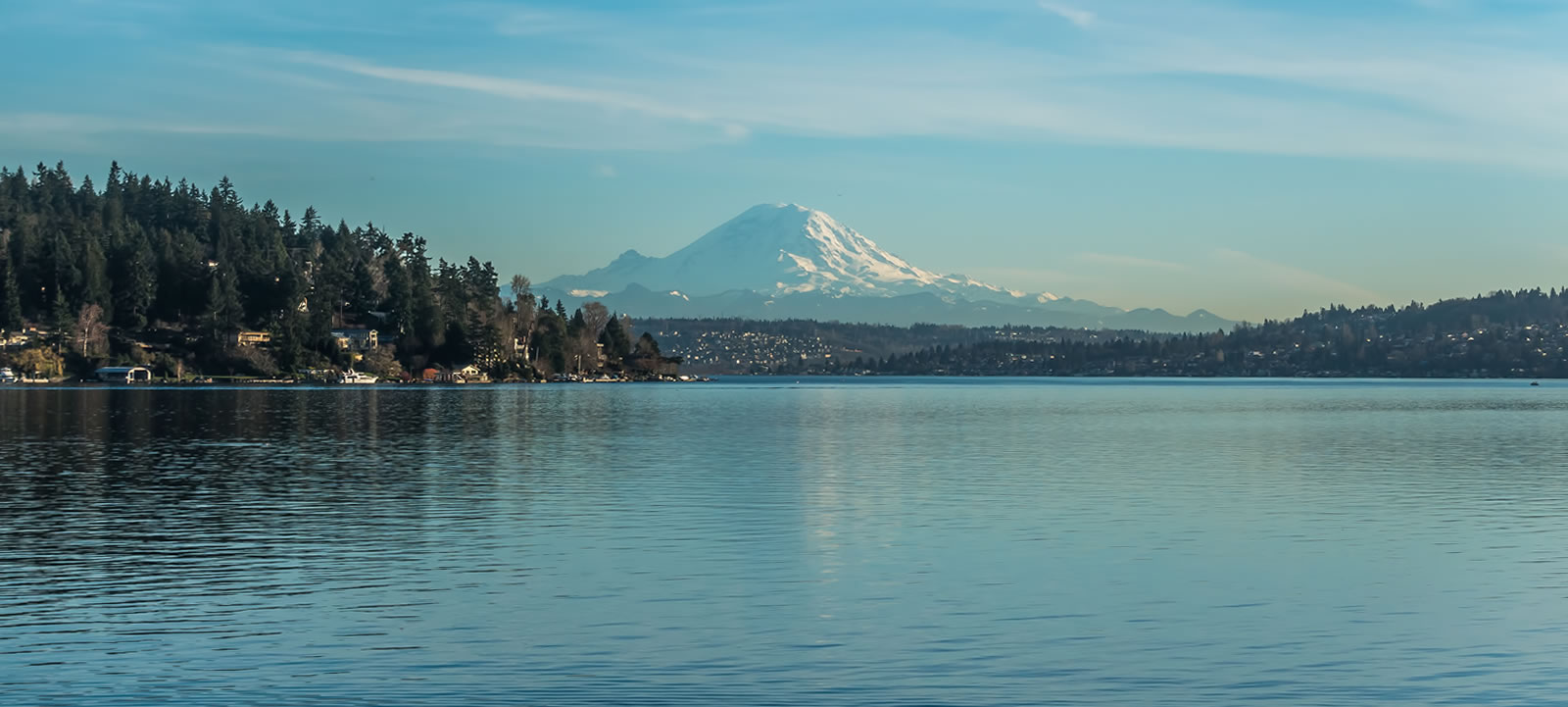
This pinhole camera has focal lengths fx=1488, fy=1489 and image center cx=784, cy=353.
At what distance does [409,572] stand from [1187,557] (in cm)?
1737

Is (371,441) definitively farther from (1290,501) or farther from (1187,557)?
(1187,557)

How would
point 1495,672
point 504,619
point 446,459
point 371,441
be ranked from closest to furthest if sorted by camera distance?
point 1495,672, point 504,619, point 446,459, point 371,441

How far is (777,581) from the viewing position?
3042 cm

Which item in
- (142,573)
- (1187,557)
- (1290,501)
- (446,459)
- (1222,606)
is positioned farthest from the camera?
(446,459)

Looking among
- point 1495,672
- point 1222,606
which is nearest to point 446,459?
point 1222,606

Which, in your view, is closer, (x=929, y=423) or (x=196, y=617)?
(x=196, y=617)

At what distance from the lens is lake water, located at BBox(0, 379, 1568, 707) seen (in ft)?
69.8

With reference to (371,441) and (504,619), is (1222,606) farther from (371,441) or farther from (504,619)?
(371,441)

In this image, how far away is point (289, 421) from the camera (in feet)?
343

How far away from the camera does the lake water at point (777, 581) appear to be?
838 inches

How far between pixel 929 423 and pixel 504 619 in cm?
8748

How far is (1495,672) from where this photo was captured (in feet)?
72.3

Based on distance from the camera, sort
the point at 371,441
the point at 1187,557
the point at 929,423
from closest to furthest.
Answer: the point at 1187,557 → the point at 371,441 → the point at 929,423

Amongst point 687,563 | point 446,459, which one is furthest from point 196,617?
point 446,459
